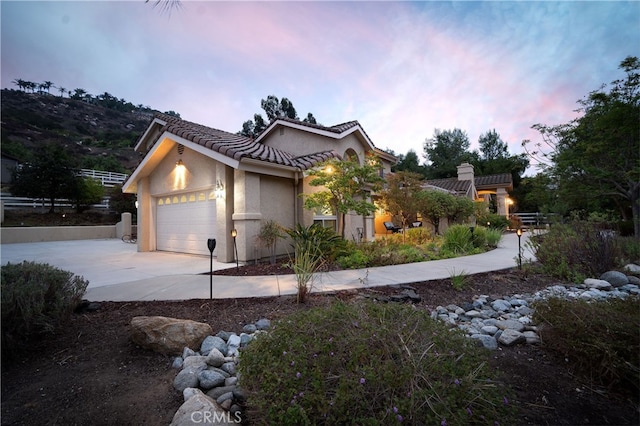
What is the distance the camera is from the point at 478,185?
80.9 ft

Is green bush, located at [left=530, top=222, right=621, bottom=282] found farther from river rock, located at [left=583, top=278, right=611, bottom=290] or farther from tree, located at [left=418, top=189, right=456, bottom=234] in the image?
tree, located at [left=418, top=189, right=456, bottom=234]

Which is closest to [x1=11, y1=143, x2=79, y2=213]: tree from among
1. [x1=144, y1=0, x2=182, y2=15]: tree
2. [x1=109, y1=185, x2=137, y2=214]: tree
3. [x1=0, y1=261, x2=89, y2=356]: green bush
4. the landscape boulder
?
[x1=109, y1=185, x2=137, y2=214]: tree

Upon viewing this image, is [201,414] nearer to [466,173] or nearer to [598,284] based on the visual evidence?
[598,284]

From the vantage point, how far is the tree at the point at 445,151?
3928 cm

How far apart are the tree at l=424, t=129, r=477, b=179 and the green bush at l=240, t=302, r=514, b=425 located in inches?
1602

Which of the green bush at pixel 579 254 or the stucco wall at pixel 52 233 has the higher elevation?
the stucco wall at pixel 52 233

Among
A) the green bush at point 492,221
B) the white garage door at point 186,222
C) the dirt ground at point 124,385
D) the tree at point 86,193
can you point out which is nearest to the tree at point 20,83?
the white garage door at point 186,222

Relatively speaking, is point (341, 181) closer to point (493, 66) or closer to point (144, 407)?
point (493, 66)

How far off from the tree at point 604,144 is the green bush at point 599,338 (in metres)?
10.1

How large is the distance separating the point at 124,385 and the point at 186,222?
857 cm

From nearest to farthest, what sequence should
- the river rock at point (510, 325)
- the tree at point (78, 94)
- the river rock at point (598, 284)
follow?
the river rock at point (510, 325) → the river rock at point (598, 284) → the tree at point (78, 94)

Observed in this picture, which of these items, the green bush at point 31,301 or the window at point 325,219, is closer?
the green bush at point 31,301

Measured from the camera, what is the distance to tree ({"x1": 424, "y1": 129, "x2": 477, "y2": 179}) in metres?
39.3

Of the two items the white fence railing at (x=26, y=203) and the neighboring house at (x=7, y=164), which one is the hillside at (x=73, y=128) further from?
the white fence railing at (x=26, y=203)
